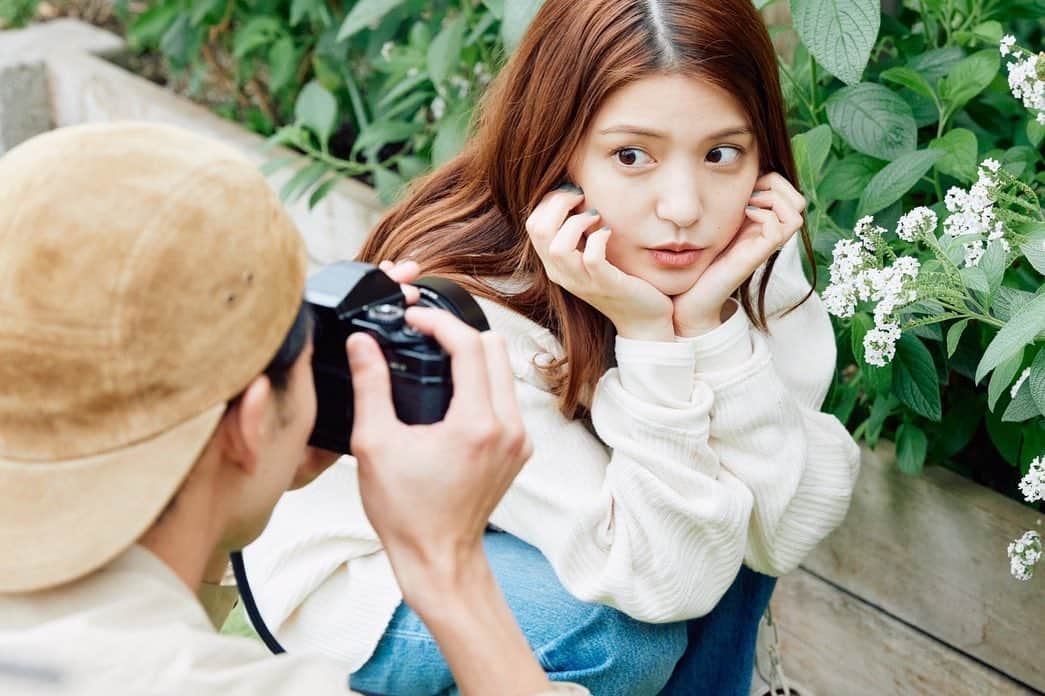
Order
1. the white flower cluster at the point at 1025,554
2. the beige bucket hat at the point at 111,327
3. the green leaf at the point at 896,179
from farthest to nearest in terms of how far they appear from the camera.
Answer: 1. the green leaf at the point at 896,179
2. the white flower cluster at the point at 1025,554
3. the beige bucket hat at the point at 111,327

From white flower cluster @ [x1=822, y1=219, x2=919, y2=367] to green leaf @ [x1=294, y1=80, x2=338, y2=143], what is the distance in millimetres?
1372

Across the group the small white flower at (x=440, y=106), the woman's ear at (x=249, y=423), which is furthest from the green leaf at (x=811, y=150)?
the woman's ear at (x=249, y=423)

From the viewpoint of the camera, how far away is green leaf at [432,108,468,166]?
2439 millimetres

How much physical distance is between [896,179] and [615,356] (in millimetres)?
455

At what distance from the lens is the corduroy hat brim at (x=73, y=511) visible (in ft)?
3.25

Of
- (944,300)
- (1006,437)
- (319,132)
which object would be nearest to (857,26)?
(944,300)

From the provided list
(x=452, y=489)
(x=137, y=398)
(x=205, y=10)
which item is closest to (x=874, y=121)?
(x=452, y=489)

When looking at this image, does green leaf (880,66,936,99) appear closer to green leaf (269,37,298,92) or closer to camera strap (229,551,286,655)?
camera strap (229,551,286,655)

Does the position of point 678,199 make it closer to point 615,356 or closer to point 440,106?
point 615,356

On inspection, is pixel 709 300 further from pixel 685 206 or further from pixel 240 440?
pixel 240 440

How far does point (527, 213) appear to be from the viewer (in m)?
1.69

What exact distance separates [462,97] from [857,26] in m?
1.02

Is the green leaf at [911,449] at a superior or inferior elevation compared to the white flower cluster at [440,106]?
inferior

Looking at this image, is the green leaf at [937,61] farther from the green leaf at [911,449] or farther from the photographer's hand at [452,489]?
the photographer's hand at [452,489]
